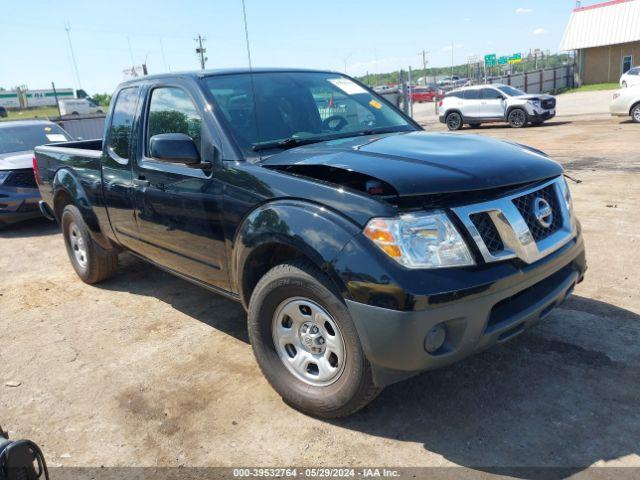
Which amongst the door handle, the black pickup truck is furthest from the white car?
the door handle

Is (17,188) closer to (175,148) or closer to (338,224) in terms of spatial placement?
(175,148)

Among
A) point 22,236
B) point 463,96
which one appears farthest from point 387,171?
point 463,96

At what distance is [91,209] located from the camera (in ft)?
16.0

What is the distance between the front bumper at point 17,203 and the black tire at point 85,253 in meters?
3.02

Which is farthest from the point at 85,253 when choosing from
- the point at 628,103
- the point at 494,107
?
the point at 494,107

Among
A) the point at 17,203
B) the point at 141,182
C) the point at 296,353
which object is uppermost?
the point at 141,182

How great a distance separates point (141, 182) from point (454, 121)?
18486 millimetres

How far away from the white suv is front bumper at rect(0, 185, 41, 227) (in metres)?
16.1

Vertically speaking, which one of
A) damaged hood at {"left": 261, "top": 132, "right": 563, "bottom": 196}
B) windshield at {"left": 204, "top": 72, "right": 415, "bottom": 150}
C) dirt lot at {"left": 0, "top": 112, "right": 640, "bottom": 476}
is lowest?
dirt lot at {"left": 0, "top": 112, "right": 640, "bottom": 476}

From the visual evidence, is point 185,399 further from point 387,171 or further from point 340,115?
point 340,115

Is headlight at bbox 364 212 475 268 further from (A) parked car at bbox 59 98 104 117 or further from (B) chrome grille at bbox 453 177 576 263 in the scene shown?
(A) parked car at bbox 59 98 104 117

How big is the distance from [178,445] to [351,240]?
1.42 meters

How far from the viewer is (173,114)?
3.77 m

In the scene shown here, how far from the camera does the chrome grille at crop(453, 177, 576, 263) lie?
2514mm
